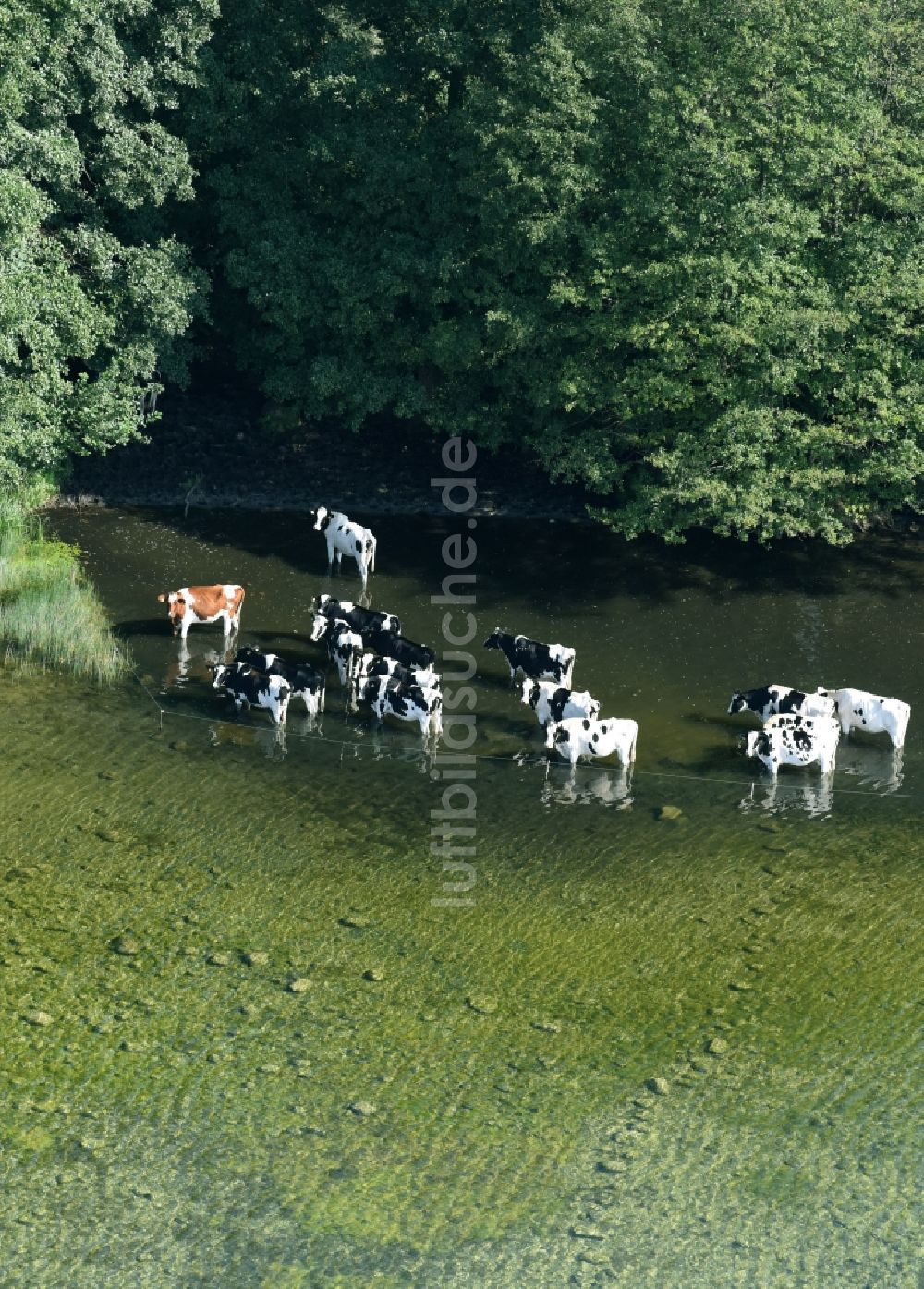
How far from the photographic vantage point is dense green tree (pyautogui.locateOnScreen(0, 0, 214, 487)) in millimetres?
29922

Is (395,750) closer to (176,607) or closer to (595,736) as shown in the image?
(595,736)

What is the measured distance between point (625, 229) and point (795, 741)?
38.1 feet

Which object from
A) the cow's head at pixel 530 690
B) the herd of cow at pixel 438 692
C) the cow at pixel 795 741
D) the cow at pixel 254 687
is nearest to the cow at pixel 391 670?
the herd of cow at pixel 438 692

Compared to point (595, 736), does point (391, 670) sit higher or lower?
higher

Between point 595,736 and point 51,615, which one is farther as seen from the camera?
point 51,615

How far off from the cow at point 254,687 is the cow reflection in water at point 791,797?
22.4 ft

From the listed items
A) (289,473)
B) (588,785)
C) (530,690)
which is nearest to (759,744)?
(588,785)

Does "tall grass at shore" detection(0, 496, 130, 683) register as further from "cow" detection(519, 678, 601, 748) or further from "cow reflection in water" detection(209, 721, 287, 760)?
"cow" detection(519, 678, 601, 748)

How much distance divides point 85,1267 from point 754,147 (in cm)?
2322

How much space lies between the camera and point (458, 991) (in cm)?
1898

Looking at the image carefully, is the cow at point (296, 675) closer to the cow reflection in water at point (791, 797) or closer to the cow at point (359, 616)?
the cow at point (359, 616)

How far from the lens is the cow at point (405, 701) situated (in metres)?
24.8

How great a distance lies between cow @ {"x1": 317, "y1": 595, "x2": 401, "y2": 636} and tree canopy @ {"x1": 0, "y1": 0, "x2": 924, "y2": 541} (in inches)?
222
